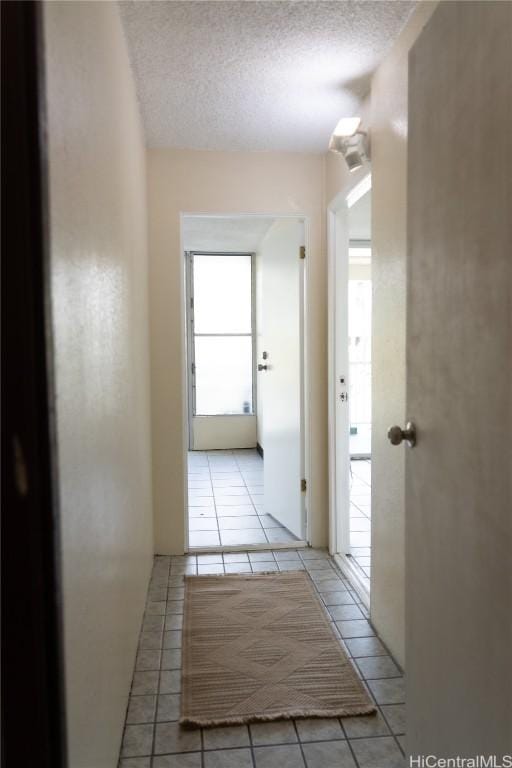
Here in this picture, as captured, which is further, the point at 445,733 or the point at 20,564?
the point at 445,733

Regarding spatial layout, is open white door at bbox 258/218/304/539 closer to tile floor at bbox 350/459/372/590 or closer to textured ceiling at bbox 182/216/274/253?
tile floor at bbox 350/459/372/590

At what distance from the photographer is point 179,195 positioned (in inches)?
133

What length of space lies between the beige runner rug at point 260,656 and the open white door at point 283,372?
2.51 ft

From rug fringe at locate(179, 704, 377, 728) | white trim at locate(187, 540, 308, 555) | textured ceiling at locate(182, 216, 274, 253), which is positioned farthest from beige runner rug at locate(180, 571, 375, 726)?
textured ceiling at locate(182, 216, 274, 253)

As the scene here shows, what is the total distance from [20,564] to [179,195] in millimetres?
2851

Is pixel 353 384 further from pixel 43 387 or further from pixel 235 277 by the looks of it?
pixel 43 387

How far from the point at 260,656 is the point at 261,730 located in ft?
1.43

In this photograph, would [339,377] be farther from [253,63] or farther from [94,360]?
[94,360]

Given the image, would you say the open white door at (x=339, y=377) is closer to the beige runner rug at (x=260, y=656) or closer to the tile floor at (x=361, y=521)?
the tile floor at (x=361, y=521)

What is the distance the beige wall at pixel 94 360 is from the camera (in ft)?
3.54

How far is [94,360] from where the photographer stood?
56.4 inches

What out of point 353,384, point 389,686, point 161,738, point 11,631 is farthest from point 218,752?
point 353,384

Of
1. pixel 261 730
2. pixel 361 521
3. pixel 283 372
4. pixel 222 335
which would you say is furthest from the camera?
pixel 222 335

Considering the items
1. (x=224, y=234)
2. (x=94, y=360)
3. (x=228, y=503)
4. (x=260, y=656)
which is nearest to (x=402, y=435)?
(x=94, y=360)
